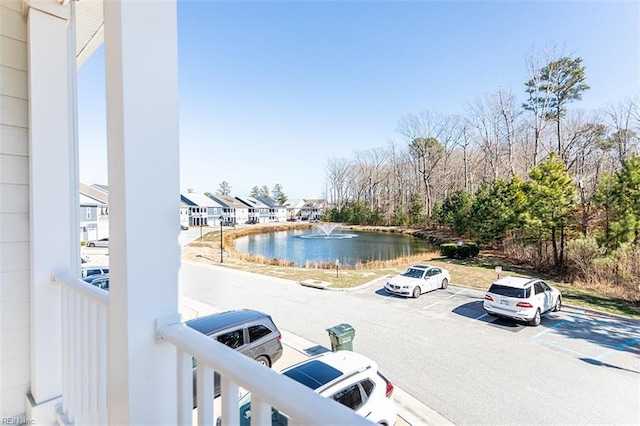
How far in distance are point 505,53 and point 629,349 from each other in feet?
15.7

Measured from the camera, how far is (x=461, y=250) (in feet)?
→ 21.9

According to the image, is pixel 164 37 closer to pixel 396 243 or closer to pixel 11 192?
pixel 11 192

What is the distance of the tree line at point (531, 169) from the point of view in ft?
13.3

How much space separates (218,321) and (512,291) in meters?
3.60

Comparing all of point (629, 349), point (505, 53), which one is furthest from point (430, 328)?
point (505, 53)

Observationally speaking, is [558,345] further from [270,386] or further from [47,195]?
[47,195]

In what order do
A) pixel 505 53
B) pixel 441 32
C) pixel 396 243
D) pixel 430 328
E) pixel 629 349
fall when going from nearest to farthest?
pixel 629 349, pixel 430 328, pixel 441 32, pixel 505 53, pixel 396 243

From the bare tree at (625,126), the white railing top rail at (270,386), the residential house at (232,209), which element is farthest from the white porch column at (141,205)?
the residential house at (232,209)

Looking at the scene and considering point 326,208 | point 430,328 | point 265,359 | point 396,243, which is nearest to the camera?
point 265,359

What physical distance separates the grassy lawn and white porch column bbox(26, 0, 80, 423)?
10.1 ft

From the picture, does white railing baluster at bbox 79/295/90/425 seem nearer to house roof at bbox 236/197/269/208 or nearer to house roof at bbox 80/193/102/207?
house roof at bbox 80/193/102/207

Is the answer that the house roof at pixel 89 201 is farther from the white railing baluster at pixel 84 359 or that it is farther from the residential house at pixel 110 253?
the white railing baluster at pixel 84 359

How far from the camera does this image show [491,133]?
19.7ft

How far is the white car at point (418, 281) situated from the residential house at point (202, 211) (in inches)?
434
